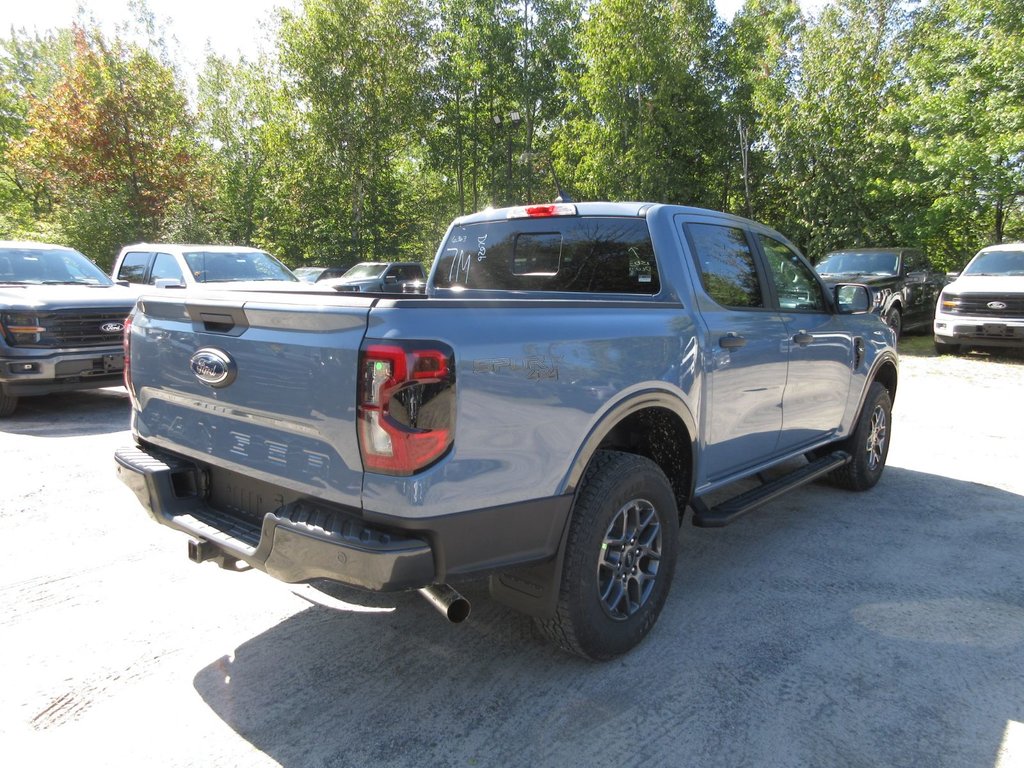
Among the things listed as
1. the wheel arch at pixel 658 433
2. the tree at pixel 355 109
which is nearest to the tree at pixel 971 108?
the wheel arch at pixel 658 433

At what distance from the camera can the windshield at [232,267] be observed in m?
9.91

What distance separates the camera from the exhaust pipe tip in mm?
2322

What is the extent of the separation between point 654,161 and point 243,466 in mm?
25984

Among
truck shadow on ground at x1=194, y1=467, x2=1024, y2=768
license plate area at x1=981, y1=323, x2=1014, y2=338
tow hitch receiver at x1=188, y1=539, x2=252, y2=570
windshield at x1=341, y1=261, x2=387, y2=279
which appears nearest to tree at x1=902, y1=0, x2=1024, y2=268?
license plate area at x1=981, y1=323, x2=1014, y2=338

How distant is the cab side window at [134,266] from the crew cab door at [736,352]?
9.54 m

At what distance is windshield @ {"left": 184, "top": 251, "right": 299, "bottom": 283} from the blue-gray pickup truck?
23.8ft

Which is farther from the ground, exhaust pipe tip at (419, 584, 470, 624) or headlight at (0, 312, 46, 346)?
headlight at (0, 312, 46, 346)

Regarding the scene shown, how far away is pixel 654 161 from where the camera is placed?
2611cm

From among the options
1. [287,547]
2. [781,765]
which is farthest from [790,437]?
[287,547]

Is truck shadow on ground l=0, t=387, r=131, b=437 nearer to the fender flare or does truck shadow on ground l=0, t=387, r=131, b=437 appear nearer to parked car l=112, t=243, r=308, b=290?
parked car l=112, t=243, r=308, b=290

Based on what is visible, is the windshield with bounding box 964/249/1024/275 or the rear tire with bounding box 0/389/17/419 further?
A: the windshield with bounding box 964/249/1024/275

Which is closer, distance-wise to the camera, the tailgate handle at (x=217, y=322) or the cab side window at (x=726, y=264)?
the tailgate handle at (x=217, y=322)

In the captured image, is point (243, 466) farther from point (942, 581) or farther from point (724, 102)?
point (724, 102)

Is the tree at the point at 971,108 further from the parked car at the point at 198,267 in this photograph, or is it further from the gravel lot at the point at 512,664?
the parked car at the point at 198,267
